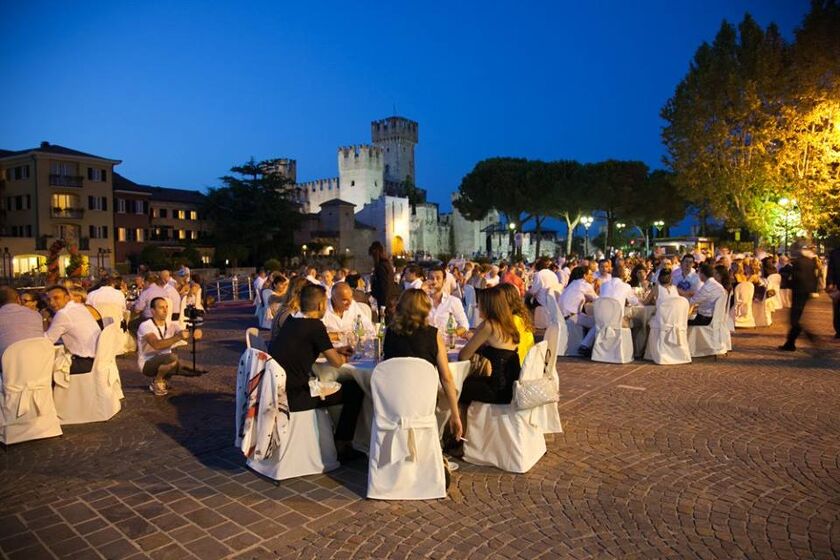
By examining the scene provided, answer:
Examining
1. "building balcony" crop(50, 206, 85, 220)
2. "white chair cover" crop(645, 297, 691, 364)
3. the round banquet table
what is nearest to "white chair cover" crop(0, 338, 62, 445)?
the round banquet table

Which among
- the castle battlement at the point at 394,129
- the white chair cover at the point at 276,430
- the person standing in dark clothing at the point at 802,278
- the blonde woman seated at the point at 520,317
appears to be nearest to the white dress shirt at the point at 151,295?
the white chair cover at the point at 276,430

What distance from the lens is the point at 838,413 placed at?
576 cm

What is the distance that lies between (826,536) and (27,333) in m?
6.42

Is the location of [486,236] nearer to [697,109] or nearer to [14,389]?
[697,109]

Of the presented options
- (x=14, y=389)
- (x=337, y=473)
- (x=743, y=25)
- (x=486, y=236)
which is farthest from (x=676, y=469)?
(x=486, y=236)

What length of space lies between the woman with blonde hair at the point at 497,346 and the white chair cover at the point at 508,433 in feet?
0.36

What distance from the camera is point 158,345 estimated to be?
259 inches

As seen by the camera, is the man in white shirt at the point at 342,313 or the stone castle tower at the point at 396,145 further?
the stone castle tower at the point at 396,145

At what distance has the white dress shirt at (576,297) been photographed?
30.7 ft

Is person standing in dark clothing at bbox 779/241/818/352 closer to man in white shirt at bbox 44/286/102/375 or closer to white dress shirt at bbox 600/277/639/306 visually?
white dress shirt at bbox 600/277/639/306

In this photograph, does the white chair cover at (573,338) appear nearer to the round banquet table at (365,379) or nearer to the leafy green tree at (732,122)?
the round banquet table at (365,379)

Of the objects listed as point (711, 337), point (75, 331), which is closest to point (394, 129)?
point (711, 337)

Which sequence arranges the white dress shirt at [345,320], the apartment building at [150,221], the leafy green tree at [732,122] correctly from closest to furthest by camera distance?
the white dress shirt at [345,320] → the leafy green tree at [732,122] → the apartment building at [150,221]

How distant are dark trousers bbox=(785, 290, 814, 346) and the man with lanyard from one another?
8620 mm
